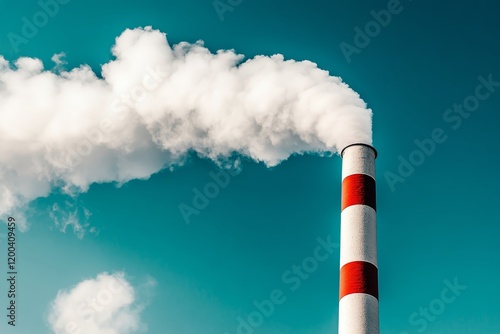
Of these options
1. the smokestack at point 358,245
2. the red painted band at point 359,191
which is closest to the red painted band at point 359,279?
the smokestack at point 358,245

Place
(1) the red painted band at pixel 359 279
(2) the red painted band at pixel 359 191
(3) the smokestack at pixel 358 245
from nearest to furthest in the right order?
1. (3) the smokestack at pixel 358 245
2. (1) the red painted band at pixel 359 279
3. (2) the red painted band at pixel 359 191

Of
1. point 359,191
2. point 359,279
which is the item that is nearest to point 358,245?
point 359,279

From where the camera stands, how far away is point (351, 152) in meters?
16.0

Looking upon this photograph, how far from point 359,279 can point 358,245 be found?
2.85ft

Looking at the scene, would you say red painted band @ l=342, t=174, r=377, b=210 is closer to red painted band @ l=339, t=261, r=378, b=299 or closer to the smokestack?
the smokestack

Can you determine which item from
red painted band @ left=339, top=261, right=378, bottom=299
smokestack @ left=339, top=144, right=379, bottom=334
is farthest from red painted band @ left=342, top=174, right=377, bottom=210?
red painted band @ left=339, top=261, right=378, bottom=299

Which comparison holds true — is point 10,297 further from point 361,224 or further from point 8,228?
point 361,224

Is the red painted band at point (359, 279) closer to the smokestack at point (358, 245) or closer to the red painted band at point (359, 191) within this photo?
the smokestack at point (358, 245)

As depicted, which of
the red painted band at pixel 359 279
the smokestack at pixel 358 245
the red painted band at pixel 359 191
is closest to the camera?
the smokestack at pixel 358 245

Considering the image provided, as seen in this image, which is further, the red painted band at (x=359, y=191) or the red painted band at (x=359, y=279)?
the red painted band at (x=359, y=191)

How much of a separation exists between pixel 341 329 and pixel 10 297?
7760mm

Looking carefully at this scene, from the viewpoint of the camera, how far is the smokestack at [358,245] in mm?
13648

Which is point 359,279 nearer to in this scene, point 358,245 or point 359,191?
point 358,245

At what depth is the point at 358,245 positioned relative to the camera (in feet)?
47.7
